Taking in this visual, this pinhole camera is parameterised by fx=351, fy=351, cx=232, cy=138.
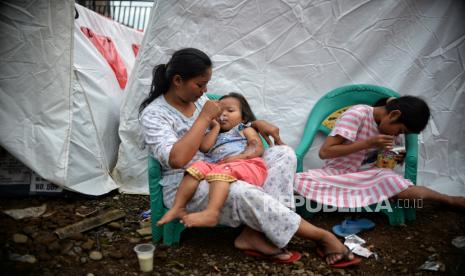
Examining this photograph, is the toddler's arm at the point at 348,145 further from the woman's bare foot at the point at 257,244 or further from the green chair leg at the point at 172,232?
the green chair leg at the point at 172,232

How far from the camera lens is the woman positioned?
1.88 m

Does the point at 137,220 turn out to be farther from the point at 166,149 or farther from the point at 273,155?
the point at 273,155

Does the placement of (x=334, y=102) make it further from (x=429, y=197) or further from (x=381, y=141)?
(x=429, y=197)

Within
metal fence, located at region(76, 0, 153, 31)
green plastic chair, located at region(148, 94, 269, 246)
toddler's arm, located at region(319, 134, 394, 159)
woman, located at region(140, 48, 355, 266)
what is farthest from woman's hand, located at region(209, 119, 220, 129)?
metal fence, located at region(76, 0, 153, 31)

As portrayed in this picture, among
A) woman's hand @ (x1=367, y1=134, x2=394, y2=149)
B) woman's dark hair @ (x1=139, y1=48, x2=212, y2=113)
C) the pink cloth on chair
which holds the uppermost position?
woman's dark hair @ (x1=139, y1=48, x2=212, y2=113)

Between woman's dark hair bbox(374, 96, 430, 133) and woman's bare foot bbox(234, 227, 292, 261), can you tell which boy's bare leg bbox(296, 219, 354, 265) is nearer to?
woman's bare foot bbox(234, 227, 292, 261)

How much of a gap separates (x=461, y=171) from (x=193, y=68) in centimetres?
253

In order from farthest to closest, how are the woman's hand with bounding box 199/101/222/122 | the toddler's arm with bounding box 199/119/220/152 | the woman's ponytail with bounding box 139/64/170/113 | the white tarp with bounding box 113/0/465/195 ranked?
the white tarp with bounding box 113/0/465/195
the woman's ponytail with bounding box 139/64/170/113
the toddler's arm with bounding box 199/119/220/152
the woman's hand with bounding box 199/101/222/122

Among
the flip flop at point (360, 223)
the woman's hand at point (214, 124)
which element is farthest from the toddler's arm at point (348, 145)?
the woman's hand at point (214, 124)

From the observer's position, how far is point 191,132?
1.93 m

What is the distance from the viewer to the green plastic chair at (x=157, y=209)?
2.07 m

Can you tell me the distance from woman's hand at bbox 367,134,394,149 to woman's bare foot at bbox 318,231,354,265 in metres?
0.77

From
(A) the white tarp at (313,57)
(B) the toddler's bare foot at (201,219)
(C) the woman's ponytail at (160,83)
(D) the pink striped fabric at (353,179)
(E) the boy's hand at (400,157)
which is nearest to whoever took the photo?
(B) the toddler's bare foot at (201,219)

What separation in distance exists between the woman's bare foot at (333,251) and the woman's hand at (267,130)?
0.71m
